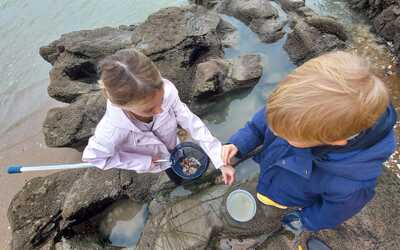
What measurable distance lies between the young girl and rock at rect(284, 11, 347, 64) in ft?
7.35

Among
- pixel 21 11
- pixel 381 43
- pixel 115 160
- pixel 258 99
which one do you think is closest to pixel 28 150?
pixel 115 160

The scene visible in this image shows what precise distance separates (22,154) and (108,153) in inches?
104

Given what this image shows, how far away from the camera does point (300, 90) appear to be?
116 cm

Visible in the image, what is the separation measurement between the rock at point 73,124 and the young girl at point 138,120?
3.78 feet

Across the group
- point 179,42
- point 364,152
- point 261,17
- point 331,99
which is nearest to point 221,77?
point 179,42

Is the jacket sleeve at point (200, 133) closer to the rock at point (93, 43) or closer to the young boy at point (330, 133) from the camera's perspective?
the young boy at point (330, 133)

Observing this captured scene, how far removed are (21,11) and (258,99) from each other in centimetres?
517

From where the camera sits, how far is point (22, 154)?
4.11 meters

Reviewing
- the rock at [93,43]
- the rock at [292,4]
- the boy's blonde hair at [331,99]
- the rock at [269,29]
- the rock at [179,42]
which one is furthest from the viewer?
the rock at [292,4]

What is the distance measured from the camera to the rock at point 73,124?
322 cm

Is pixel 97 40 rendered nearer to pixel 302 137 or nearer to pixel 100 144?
pixel 100 144

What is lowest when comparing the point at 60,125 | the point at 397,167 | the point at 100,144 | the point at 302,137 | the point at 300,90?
the point at 397,167

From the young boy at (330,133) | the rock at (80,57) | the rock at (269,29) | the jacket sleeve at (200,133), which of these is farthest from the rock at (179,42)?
the young boy at (330,133)

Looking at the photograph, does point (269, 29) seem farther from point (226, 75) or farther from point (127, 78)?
point (127, 78)
